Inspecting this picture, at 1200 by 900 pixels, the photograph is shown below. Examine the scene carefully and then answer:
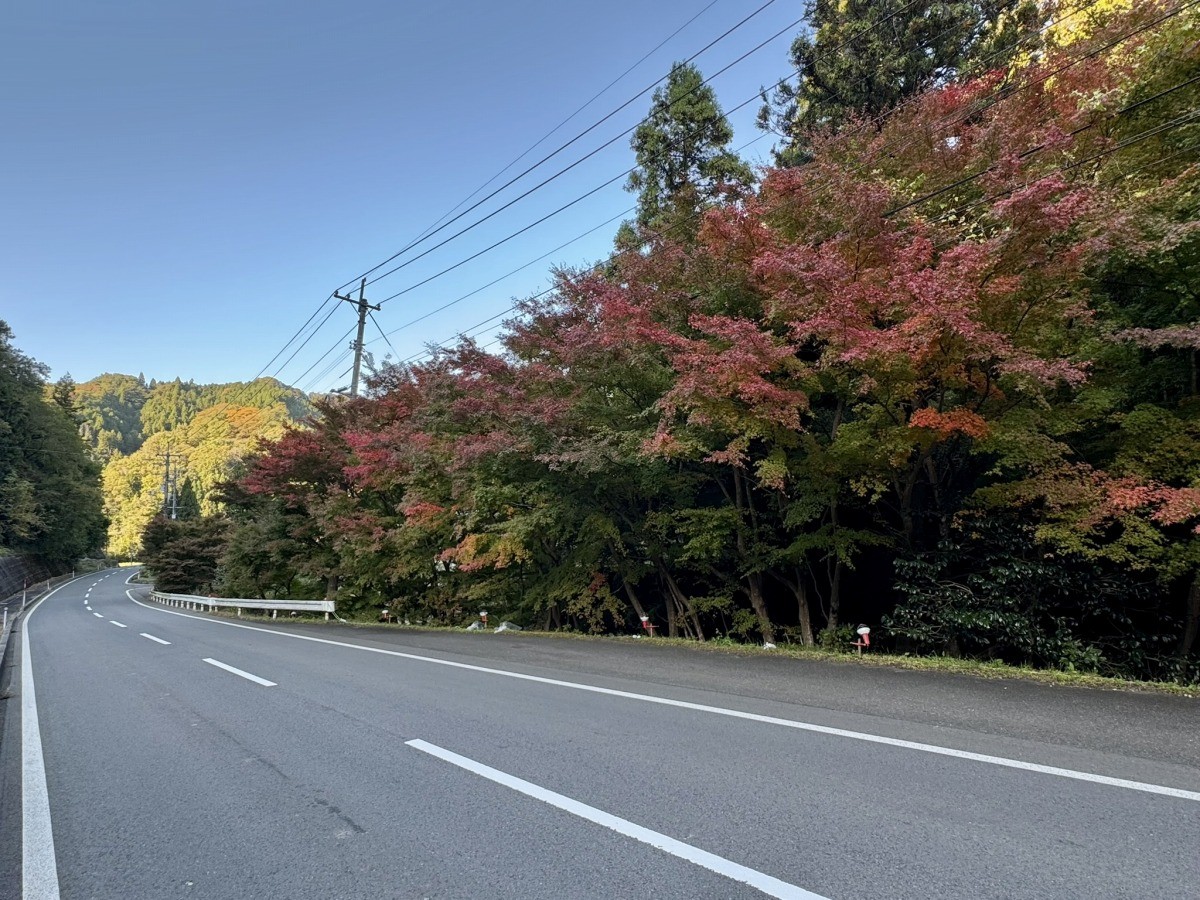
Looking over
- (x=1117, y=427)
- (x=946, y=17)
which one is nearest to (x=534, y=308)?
(x=1117, y=427)

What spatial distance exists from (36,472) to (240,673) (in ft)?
192

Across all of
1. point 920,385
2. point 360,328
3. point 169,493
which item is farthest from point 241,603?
point 169,493

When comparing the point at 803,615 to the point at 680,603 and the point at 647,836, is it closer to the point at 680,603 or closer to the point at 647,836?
the point at 680,603

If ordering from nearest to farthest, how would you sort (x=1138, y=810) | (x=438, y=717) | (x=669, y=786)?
(x=1138, y=810) → (x=669, y=786) → (x=438, y=717)

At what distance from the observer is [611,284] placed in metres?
11.0

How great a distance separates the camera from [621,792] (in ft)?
11.5

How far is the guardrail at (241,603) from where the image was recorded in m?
19.5

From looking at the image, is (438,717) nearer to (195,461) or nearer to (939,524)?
(939,524)

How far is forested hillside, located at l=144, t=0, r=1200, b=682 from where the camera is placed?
689 centimetres

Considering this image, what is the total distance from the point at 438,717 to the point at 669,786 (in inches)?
109

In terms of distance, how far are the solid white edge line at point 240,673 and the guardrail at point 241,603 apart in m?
9.43

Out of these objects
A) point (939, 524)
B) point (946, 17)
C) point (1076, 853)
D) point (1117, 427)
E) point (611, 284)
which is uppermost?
point (946, 17)

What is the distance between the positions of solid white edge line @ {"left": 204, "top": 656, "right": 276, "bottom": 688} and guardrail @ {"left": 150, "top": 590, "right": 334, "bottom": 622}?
9.43m

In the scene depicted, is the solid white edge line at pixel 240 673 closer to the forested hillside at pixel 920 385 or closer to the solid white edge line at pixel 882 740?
the solid white edge line at pixel 882 740
